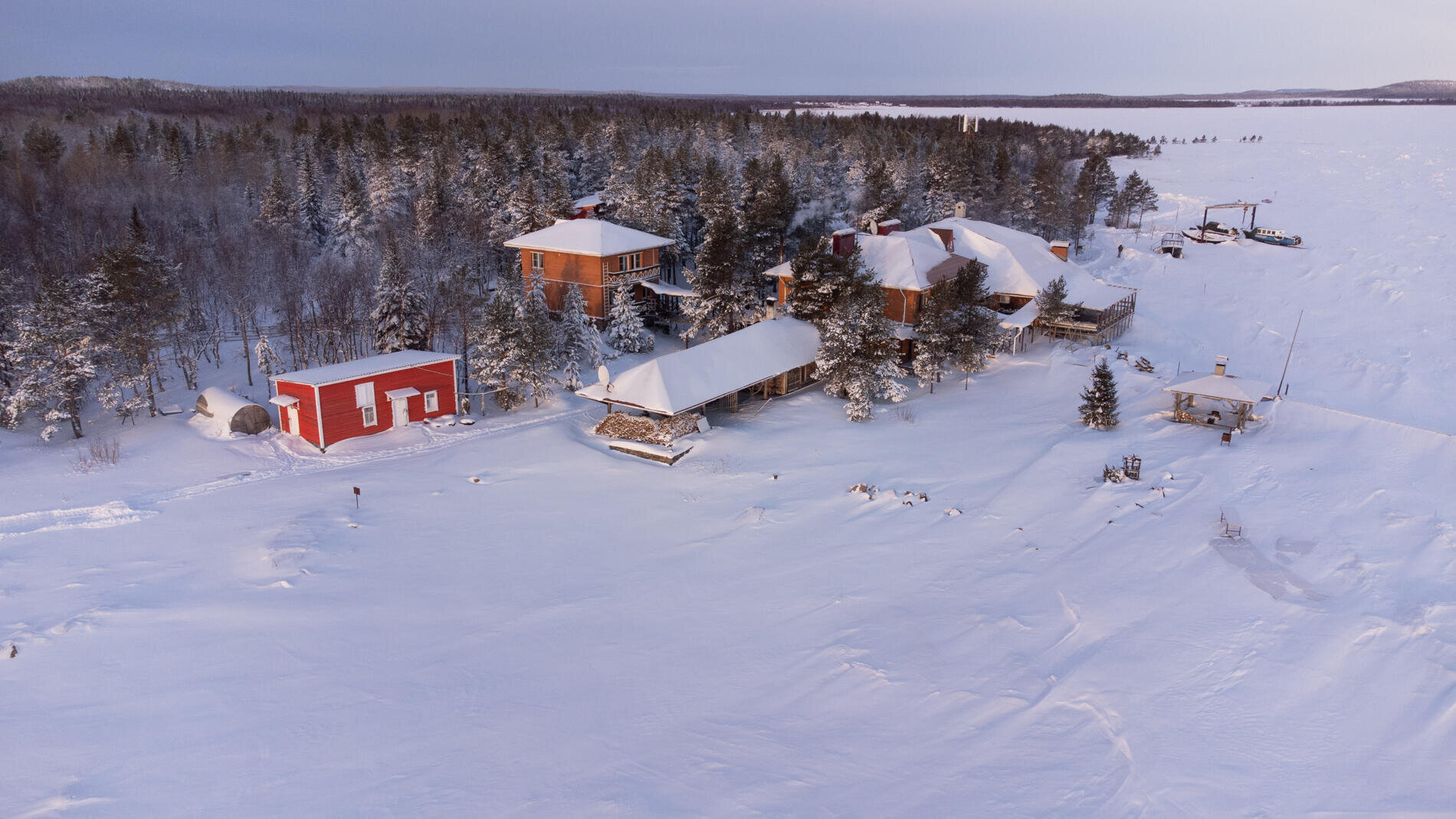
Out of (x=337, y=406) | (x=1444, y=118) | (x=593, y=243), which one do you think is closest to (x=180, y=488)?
(x=337, y=406)

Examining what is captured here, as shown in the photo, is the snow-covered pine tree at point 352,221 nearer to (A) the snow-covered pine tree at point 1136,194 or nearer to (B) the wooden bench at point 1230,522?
(B) the wooden bench at point 1230,522

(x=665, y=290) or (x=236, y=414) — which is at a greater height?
(x=665, y=290)

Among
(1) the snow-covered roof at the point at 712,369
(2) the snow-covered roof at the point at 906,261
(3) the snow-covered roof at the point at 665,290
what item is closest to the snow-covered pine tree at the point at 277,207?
(3) the snow-covered roof at the point at 665,290

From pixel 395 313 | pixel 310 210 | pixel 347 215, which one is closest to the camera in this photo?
pixel 395 313

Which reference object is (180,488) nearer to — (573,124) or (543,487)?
(543,487)

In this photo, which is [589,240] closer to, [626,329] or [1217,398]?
[626,329]

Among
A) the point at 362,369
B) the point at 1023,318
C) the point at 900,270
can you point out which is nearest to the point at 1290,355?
the point at 1023,318
